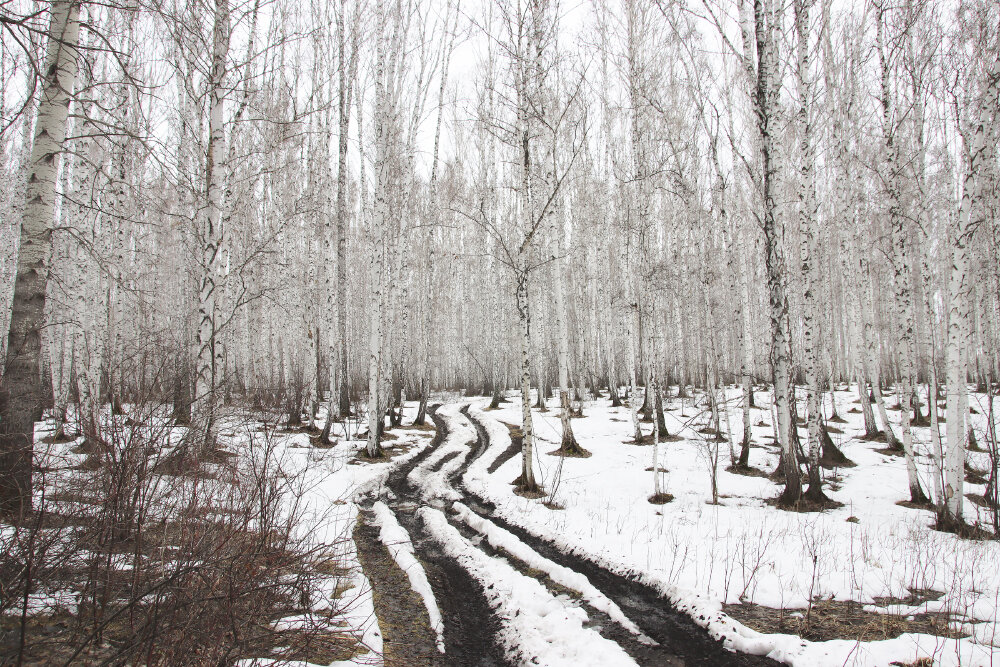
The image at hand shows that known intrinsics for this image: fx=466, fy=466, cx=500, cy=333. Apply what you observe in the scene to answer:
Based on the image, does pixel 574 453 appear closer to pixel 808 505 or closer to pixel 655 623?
pixel 808 505

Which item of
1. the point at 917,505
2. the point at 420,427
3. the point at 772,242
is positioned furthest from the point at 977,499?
the point at 420,427

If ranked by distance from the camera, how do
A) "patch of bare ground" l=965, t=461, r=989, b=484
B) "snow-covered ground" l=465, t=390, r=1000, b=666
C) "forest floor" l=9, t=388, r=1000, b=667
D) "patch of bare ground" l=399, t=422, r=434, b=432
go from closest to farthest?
1. "forest floor" l=9, t=388, r=1000, b=667
2. "snow-covered ground" l=465, t=390, r=1000, b=666
3. "patch of bare ground" l=965, t=461, r=989, b=484
4. "patch of bare ground" l=399, t=422, r=434, b=432

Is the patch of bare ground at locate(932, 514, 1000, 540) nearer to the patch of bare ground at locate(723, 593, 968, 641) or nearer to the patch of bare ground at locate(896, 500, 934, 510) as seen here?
the patch of bare ground at locate(896, 500, 934, 510)

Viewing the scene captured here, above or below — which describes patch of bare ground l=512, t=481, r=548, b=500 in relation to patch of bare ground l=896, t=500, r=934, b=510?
above

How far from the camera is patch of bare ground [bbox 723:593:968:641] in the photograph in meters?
3.61

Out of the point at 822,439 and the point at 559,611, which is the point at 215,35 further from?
the point at 822,439

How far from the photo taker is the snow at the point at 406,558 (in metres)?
4.13

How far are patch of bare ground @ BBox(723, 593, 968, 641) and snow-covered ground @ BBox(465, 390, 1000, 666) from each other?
0.33 ft

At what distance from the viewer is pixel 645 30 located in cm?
1270

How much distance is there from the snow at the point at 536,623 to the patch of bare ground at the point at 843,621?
138 centimetres

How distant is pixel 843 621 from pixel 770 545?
1890 mm

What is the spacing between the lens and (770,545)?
5.70m

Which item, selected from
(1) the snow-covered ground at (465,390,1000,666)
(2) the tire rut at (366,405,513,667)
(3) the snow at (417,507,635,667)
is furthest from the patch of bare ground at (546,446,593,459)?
(3) the snow at (417,507,635,667)

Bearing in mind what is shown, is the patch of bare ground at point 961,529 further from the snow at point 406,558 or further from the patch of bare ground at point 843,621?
the snow at point 406,558
